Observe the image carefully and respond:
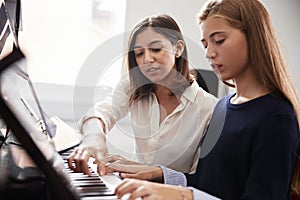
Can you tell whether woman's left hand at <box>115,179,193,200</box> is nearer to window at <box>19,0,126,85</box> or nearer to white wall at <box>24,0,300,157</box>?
white wall at <box>24,0,300,157</box>

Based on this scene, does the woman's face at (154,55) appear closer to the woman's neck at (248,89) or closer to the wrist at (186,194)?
the woman's neck at (248,89)

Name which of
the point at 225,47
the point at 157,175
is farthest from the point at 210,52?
the point at 157,175

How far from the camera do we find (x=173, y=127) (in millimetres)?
1044

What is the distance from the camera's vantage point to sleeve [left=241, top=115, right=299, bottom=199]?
2.29 ft

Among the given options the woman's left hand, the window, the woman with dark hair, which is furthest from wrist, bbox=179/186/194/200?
the window

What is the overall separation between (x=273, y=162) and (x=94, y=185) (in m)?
0.31

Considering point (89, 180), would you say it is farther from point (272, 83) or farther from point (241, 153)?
point (272, 83)

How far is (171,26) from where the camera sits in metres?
1.14

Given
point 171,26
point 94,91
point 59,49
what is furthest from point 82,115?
point 59,49

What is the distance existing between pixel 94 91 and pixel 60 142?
26 cm

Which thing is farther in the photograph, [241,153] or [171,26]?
[171,26]

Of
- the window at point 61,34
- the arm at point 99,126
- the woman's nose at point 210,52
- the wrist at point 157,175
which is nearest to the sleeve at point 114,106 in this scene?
the arm at point 99,126

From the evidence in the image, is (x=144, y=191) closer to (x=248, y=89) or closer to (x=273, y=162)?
(x=273, y=162)

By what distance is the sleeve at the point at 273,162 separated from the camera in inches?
27.5
